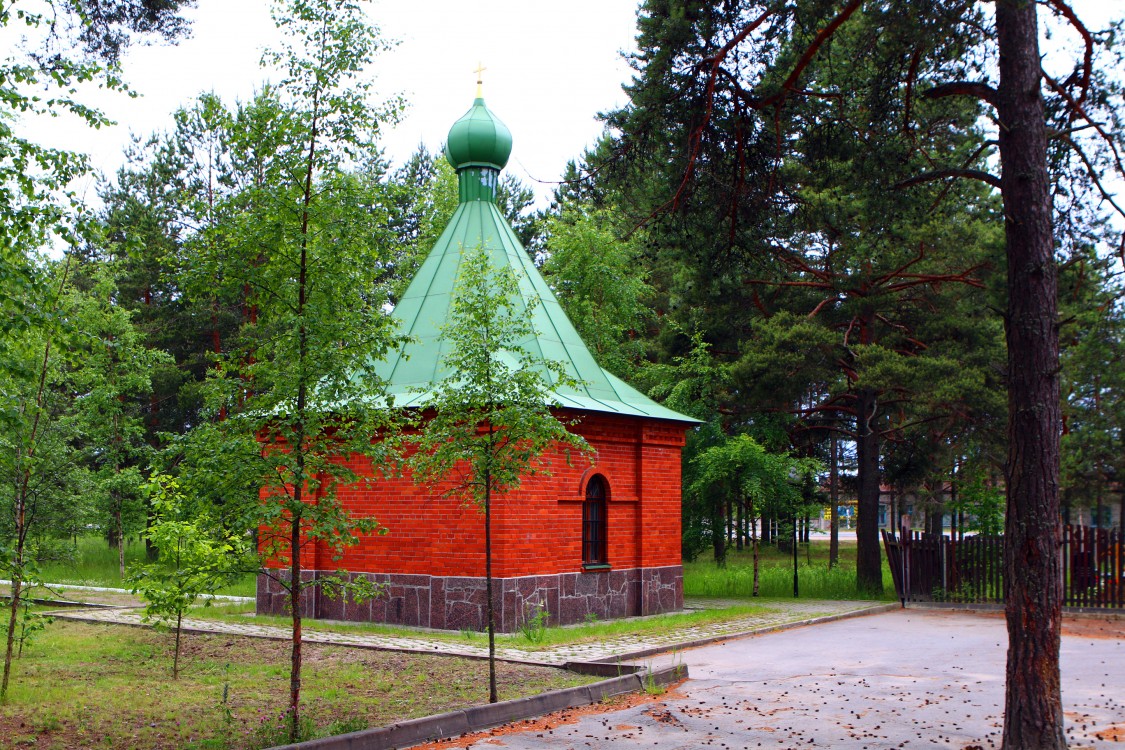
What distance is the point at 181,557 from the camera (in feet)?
35.6

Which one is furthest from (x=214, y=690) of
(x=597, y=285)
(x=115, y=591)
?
(x=597, y=285)

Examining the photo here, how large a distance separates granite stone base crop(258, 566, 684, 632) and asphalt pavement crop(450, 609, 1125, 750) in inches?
98.9

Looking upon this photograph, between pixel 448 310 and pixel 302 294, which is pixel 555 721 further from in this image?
pixel 448 310

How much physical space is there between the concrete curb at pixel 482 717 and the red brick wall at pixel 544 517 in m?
4.03

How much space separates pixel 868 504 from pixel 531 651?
509 inches

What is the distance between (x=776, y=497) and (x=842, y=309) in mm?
4805

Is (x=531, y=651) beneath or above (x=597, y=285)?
beneath

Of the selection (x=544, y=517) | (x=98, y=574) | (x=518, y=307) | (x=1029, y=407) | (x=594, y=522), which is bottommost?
(x=98, y=574)

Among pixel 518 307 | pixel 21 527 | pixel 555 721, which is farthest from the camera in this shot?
pixel 518 307

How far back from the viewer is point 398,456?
8594mm

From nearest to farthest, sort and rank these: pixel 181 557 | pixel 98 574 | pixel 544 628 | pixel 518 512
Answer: pixel 181 557
pixel 544 628
pixel 518 512
pixel 98 574

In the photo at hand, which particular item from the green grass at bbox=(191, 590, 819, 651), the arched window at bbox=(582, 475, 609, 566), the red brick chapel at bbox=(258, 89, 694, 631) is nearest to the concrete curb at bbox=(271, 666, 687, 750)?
the green grass at bbox=(191, 590, 819, 651)

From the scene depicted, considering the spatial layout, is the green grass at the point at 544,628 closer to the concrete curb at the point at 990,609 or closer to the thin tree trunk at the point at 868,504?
the concrete curb at the point at 990,609

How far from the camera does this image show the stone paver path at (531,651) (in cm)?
1232
